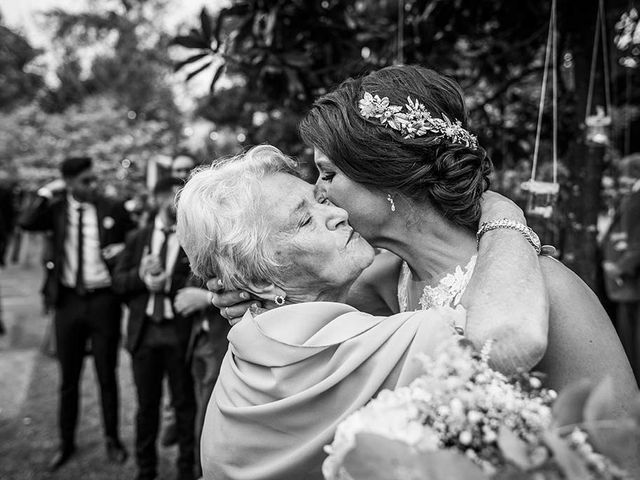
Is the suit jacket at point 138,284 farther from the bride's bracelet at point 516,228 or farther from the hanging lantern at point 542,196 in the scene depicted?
the bride's bracelet at point 516,228

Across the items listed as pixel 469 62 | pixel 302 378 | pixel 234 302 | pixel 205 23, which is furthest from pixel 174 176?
pixel 302 378

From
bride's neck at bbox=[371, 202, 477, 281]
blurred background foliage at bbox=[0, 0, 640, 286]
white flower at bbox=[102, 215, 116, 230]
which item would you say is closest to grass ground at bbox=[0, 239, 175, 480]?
white flower at bbox=[102, 215, 116, 230]

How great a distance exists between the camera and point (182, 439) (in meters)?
4.47

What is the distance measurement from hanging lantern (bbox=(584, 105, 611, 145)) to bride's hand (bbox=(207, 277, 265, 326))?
6.39 ft

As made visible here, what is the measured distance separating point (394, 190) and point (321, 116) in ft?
1.19

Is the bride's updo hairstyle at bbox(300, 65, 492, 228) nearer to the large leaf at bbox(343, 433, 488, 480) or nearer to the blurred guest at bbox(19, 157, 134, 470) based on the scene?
the large leaf at bbox(343, 433, 488, 480)

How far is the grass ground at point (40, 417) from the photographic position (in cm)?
482

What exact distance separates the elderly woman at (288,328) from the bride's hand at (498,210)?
32 centimetres

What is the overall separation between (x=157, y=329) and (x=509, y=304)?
136 inches

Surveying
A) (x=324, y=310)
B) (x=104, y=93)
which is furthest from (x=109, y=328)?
(x=104, y=93)

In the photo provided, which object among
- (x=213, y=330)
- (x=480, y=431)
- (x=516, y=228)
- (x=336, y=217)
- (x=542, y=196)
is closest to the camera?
(x=480, y=431)

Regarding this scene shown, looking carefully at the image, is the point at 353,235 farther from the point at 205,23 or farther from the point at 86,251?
the point at 86,251

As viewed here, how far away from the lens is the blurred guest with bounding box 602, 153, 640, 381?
4762 millimetres

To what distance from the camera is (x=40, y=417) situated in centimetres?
591
